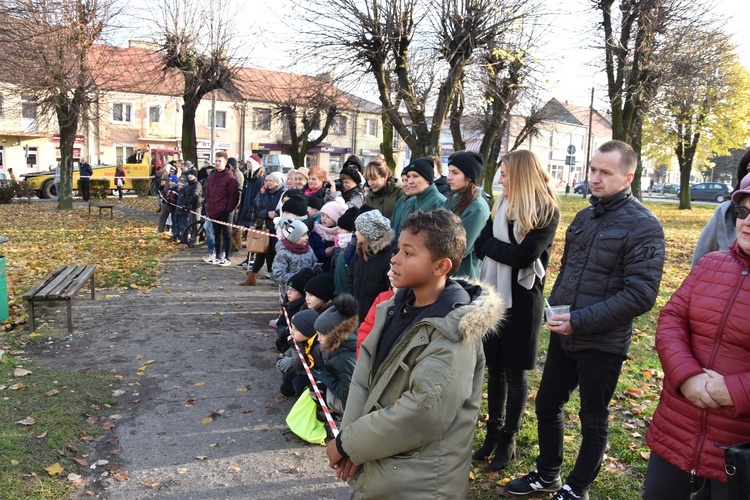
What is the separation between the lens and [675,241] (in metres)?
16.5

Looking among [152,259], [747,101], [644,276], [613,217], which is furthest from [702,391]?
[747,101]

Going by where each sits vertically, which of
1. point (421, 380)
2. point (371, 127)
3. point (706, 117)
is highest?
point (371, 127)

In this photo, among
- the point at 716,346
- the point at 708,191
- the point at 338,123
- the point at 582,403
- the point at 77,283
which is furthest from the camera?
the point at 708,191

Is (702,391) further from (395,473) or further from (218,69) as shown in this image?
(218,69)

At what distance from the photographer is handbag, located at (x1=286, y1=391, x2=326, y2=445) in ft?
14.2

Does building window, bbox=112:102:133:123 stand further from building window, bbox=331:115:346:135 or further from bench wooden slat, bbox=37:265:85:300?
bench wooden slat, bbox=37:265:85:300

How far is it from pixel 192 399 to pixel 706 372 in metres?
4.12

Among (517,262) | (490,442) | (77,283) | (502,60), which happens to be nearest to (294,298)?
(490,442)

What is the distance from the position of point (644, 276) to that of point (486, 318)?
1205mm

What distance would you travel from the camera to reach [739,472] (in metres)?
2.04

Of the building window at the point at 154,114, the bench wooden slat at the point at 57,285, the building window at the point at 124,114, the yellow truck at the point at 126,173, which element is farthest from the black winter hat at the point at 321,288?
the building window at the point at 154,114

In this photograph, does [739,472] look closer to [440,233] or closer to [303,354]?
[440,233]

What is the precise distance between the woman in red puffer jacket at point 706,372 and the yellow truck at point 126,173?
2812 centimetres

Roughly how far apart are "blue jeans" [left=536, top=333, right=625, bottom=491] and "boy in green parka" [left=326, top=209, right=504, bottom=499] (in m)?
1.00
